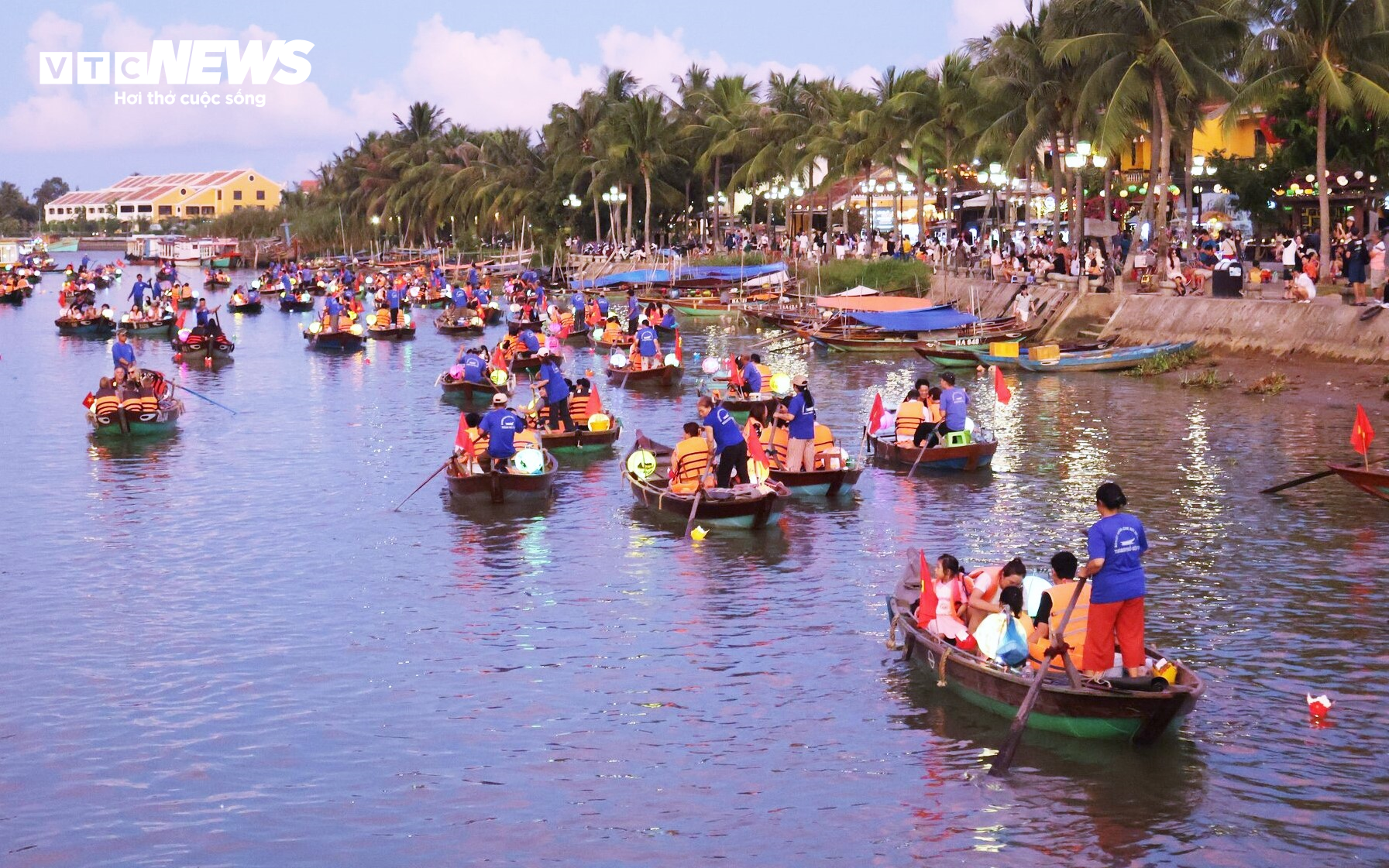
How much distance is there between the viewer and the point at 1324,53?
41188mm

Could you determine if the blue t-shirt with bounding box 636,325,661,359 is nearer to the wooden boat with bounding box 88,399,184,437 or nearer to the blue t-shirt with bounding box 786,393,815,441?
the wooden boat with bounding box 88,399,184,437

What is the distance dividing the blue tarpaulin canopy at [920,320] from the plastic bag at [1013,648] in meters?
37.0

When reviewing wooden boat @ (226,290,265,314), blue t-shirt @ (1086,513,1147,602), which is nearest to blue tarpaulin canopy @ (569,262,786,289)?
wooden boat @ (226,290,265,314)

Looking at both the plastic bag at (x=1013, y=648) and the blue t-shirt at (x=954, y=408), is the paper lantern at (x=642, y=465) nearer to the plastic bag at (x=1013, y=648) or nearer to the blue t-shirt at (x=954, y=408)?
the blue t-shirt at (x=954, y=408)

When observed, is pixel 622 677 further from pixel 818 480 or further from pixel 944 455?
pixel 944 455

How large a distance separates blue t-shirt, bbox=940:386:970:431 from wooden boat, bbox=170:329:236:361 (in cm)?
3201

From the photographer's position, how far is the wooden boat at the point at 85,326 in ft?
218

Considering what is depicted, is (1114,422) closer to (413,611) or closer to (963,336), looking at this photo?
(963,336)

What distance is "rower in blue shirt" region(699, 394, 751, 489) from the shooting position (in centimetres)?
2308

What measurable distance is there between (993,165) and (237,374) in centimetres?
2781

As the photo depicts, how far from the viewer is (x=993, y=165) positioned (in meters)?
58.2

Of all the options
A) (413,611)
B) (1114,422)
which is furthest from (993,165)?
(413,611)

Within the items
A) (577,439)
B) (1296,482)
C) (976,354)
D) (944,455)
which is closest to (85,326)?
(976,354)

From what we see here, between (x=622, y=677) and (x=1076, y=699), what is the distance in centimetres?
529
